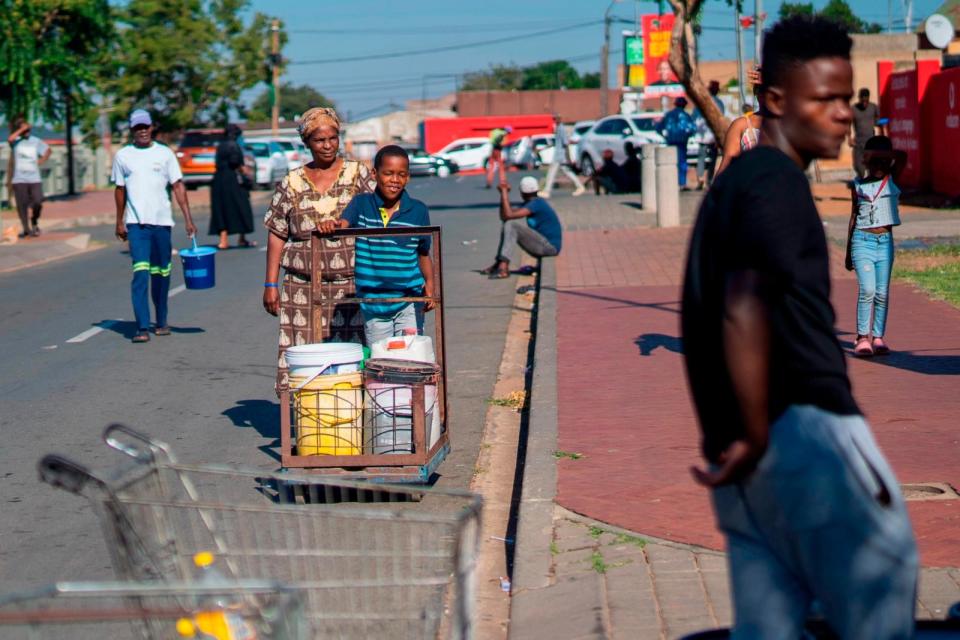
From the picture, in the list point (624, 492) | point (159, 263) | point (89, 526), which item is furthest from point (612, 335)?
point (89, 526)

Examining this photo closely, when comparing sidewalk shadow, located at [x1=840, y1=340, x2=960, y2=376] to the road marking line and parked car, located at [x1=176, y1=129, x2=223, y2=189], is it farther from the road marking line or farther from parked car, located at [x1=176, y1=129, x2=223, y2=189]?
parked car, located at [x1=176, y1=129, x2=223, y2=189]

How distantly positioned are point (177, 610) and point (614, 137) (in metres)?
33.1

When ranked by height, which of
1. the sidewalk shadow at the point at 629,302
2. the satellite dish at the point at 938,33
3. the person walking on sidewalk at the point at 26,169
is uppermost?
the satellite dish at the point at 938,33

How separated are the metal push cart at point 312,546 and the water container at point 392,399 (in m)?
2.57

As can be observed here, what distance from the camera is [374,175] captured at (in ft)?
23.2

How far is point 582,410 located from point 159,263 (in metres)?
5.09

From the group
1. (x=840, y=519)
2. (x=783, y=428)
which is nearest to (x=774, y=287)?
(x=783, y=428)

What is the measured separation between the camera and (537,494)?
618cm

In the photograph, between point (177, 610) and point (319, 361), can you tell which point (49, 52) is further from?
point (177, 610)

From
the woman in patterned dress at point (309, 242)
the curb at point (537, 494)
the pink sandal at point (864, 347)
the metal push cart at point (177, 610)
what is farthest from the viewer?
the pink sandal at point (864, 347)

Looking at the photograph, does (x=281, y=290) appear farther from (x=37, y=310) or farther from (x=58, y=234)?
(x=58, y=234)

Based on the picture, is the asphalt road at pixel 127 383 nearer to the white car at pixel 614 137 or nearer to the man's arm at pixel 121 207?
the man's arm at pixel 121 207

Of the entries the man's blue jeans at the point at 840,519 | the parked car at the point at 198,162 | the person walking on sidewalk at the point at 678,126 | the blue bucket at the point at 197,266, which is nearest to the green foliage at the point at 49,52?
the parked car at the point at 198,162

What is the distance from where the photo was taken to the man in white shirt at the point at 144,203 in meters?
11.3
